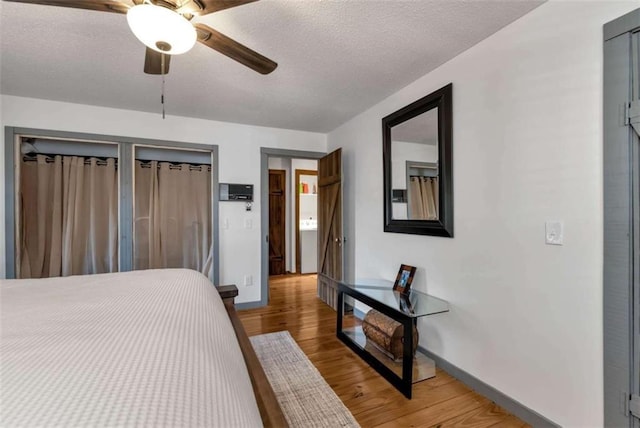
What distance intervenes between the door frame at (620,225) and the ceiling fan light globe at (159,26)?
1.94 m

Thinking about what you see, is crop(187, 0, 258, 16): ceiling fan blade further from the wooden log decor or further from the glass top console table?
the wooden log decor

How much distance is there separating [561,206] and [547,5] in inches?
43.8

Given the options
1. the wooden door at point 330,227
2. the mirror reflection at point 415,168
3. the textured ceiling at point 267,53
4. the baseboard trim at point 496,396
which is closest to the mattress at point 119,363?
the textured ceiling at point 267,53

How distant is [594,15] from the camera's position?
1.39 metres

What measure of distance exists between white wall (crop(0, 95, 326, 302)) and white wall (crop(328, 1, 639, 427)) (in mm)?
2185

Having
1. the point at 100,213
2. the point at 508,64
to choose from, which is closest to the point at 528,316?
the point at 508,64

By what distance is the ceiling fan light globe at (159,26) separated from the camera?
1.17 m

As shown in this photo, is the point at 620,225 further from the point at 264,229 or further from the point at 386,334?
the point at 264,229

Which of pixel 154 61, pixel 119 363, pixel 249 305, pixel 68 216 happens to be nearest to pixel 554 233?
pixel 119 363

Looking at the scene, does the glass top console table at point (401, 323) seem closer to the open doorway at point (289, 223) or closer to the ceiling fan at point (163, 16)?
the ceiling fan at point (163, 16)

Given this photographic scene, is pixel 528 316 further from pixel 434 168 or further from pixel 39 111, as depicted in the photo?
pixel 39 111

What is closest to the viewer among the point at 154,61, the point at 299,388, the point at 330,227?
the point at 154,61

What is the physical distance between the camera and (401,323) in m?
2.06

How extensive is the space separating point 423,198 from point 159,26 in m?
2.09
